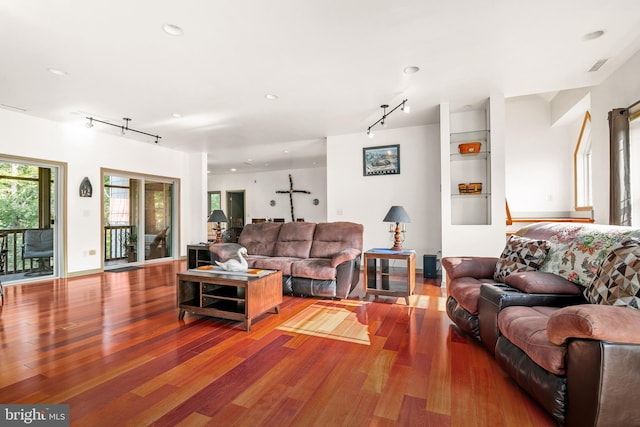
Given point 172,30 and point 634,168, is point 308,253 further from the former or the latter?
point 634,168

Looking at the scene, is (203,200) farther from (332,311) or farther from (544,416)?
(544,416)

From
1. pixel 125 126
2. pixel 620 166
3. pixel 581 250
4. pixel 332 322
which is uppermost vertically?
pixel 125 126

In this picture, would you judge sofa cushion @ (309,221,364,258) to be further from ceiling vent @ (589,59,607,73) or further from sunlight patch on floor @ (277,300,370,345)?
ceiling vent @ (589,59,607,73)

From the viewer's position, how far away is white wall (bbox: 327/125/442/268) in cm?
568

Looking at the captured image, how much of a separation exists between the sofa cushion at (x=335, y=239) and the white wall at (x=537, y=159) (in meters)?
4.50

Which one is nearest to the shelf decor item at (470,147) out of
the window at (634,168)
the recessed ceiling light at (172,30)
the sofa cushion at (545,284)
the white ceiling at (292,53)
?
the white ceiling at (292,53)

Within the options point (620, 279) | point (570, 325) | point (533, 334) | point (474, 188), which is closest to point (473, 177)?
point (474, 188)

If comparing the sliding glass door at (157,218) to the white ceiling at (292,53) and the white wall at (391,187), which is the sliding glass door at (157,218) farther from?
the white wall at (391,187)

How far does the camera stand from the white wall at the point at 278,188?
10.1m

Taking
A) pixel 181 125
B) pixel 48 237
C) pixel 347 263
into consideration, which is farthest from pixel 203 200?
pixel 347 263

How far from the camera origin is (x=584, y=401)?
1.32m

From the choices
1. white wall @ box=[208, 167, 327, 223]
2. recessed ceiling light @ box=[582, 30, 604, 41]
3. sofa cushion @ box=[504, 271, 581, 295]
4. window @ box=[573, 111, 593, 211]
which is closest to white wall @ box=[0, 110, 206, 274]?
white wall @ box=[208, 167, 327, 223]

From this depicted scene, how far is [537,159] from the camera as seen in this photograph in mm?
6711

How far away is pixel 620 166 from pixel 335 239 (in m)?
3.30
